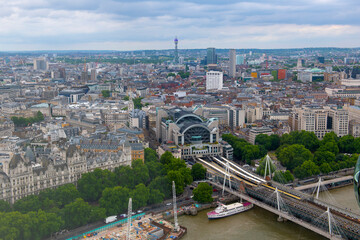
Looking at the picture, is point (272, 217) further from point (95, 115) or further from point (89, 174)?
point (95, 115)

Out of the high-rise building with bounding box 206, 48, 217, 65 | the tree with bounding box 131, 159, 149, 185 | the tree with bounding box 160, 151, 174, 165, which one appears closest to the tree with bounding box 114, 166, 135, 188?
the tree with bounding box 131, 159, 149, 185

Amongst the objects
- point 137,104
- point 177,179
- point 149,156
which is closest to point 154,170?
point 177,179

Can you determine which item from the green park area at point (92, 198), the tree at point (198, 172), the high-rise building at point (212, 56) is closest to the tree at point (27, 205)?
the green park area at point (92, 198)

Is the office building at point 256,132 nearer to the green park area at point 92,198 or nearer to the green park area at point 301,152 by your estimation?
the green park area at point 301,152

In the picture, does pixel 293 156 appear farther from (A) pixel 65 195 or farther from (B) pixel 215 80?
(B) pixel 215 80

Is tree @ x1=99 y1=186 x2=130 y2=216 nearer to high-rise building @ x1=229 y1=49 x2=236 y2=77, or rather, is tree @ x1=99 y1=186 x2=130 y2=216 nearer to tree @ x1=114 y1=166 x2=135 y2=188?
tree @ x1=114 y1=166 x2=135 y2=188

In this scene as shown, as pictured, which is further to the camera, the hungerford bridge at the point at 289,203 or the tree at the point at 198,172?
the tree at the point at 198,172
